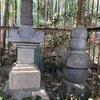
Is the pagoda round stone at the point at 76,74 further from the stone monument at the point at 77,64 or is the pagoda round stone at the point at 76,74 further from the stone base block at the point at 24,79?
the stone base block at the point at 24,79

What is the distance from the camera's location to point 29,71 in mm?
2973

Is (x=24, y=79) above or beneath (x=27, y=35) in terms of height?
beneath

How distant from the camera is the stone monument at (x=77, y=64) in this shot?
120 inches

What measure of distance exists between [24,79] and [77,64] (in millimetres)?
840

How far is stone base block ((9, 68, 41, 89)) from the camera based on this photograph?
9.72 feet

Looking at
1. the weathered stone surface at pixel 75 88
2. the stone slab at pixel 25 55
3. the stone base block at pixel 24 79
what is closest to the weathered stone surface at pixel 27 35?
the stone slab at pixel 25 55

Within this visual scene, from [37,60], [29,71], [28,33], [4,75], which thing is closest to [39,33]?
[28,33]

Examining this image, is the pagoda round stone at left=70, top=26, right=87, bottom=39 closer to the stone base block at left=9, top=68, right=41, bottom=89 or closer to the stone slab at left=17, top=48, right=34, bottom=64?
the stone slab at left=17, top=48, right=34, bottom=64

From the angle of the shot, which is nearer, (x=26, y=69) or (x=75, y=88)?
(x=26, y=69)

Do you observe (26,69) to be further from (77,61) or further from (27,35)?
(77,61)

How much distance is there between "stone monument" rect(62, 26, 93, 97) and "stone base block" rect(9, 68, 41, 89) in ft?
1.66

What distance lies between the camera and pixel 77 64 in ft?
9.96

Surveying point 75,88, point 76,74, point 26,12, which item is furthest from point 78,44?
point 26,12

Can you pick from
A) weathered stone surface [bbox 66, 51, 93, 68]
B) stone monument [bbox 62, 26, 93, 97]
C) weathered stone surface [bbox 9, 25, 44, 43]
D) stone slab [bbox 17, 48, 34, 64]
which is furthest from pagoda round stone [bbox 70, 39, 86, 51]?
stone slab [bbox 17, 48, 34, 64]
